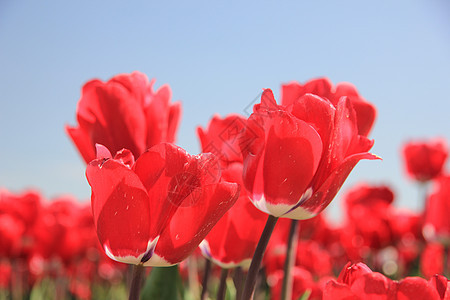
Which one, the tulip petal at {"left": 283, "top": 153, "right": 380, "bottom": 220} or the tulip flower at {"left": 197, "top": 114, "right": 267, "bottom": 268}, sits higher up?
the tulip petal at {"left": 283, "top": 153, "right": 380, "bottom": 220}

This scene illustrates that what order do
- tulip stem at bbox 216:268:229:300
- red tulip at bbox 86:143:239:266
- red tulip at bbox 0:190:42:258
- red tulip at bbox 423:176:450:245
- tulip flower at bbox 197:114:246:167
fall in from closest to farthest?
1. red tulip at bbox 86:143:239:266
2. tulip flower at bbox 197:114:246:167
3. tulip stem at bbox 216:268:229:300
4. red tulip at bbox 423:176:450:245
5. red tulip at bbox 0:190:42:258

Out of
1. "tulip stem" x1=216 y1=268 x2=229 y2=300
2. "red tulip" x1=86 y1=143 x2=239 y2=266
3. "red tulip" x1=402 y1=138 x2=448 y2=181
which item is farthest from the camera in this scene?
"red tulip" x1=402 y1=138 x2=448 y2=181

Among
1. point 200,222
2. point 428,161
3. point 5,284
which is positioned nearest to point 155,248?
point 200,222

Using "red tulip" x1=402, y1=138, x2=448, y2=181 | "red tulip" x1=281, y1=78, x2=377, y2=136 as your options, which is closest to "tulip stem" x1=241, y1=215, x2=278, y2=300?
"red tulip" x1=281, y1=78, x2=377, y2=136

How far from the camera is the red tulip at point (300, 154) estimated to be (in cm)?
60

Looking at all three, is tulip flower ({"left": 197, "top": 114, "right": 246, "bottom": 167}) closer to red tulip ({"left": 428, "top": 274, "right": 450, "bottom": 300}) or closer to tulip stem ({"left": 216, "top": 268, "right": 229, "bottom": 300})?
tulip stem ({"left": 216, "top": 268, "right": 229, "bottom": 300})

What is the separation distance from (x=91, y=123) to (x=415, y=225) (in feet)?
7.02

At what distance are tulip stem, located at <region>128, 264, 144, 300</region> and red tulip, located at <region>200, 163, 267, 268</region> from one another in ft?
0.69

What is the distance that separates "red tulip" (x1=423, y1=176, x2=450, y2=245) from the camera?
1873 millimetres

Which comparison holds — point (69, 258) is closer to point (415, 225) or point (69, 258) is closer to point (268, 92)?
point (415, 225)

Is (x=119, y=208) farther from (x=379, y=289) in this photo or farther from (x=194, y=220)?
(x=379, y=289)

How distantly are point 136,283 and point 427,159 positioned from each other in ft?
9.67

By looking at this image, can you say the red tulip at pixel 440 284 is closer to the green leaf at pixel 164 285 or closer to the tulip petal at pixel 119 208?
the tulip petal at pixel 119 208

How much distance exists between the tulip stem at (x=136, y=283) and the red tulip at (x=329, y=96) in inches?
12.4
